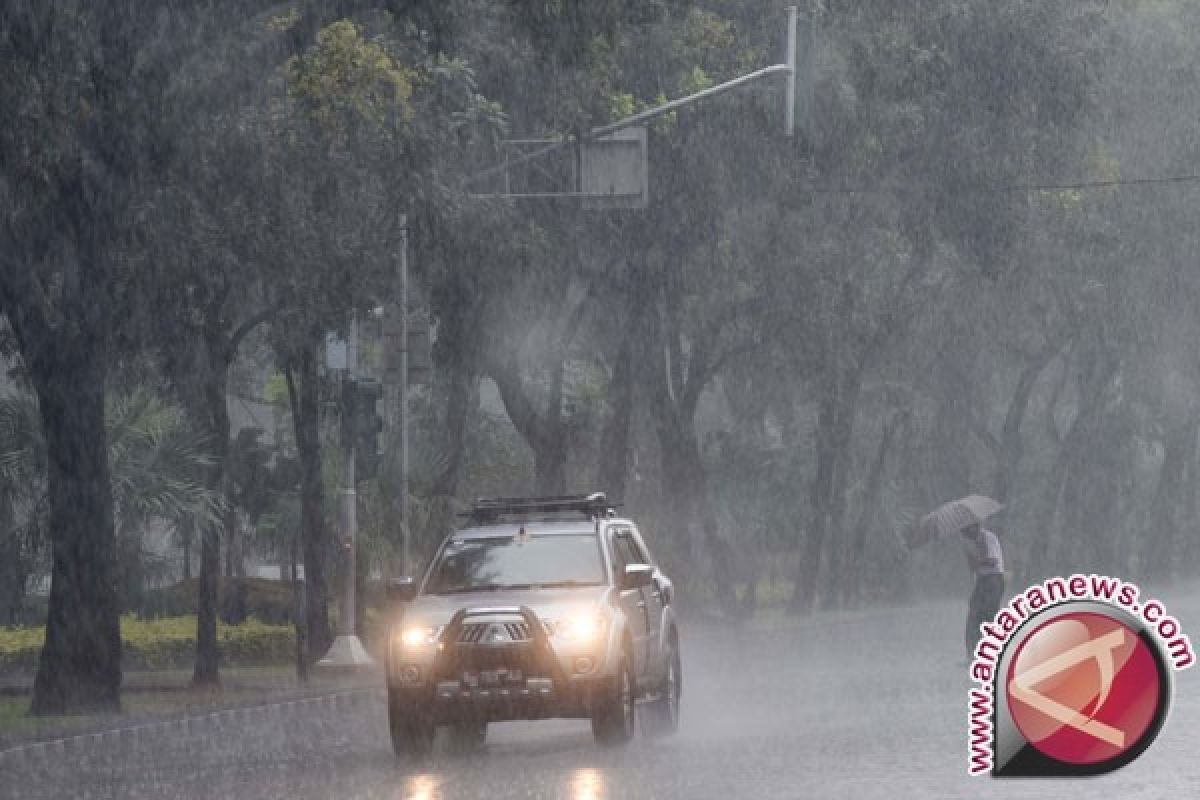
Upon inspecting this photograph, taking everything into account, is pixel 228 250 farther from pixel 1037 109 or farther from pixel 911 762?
pixel 1037 109

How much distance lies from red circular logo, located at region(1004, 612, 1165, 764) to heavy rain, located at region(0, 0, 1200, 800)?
0.6 inches

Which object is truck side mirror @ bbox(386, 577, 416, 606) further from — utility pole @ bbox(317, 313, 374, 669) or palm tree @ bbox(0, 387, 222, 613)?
palm tree @ bbox(0, 387, 222, 613)

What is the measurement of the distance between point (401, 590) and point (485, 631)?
1086 millimetres

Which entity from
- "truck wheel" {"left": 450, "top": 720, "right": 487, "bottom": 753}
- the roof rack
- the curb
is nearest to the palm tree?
the curb

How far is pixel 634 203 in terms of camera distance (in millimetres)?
30688

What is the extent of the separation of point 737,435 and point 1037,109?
19.7 m

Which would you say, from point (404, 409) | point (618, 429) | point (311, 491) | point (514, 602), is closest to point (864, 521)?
point (618, 429)

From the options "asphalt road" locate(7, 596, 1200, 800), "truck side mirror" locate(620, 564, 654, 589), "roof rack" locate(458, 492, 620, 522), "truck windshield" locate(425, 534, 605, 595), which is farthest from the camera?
"roof rack" locate(458, 492, 620, 522)

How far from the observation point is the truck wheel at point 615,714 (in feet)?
61.9

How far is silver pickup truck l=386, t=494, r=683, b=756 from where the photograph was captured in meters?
18.8

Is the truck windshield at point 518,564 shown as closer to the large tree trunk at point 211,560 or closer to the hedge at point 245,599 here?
the large tree trunk at point 211,560

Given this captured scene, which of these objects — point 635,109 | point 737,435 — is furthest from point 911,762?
point 737,435

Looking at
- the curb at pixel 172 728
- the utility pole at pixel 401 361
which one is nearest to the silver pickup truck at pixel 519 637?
the curb at pixel 172 728

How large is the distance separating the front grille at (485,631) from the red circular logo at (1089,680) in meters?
10.2
